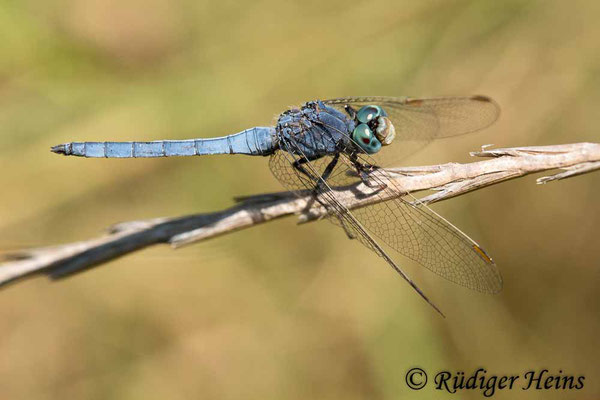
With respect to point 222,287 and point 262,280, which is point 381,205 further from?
point 222,287

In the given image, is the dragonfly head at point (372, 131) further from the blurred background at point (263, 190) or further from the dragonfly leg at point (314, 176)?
the blurred background at point (263, 190)

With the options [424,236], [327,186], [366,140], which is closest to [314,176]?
[327,186]

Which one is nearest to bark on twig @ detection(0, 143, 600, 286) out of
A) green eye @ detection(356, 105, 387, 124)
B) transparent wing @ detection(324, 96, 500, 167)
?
green eye @ detection(356, 105, 387, 124)

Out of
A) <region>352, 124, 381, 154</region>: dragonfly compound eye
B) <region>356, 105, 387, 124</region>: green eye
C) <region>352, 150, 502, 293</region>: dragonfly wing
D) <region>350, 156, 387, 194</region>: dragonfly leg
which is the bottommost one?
<region>352, 150, 502, 293</region>: dragonfly wing

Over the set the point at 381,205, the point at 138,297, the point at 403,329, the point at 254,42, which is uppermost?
the point at 254,42

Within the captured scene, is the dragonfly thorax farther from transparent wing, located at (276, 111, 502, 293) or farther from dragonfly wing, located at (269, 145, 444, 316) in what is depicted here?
transparent wing, located at (276, 111, 502, 293)

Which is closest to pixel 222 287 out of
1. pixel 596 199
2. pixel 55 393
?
pixel 55 393
